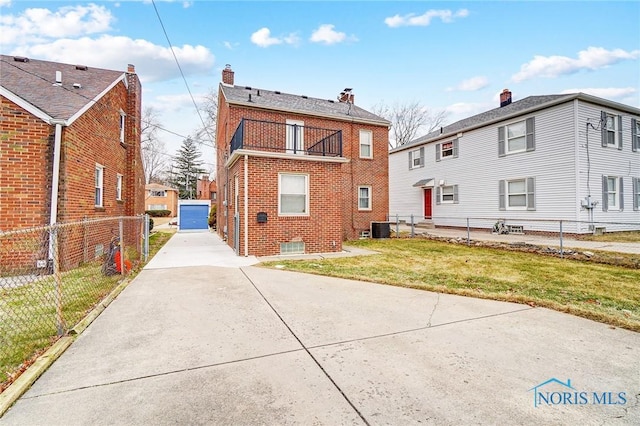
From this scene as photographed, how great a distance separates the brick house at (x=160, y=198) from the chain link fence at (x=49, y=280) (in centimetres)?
3588

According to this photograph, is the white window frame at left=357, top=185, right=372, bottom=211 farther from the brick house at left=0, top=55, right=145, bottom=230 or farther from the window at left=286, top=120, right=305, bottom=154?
the brick house at left=0, top=55, right=145, bottom=230

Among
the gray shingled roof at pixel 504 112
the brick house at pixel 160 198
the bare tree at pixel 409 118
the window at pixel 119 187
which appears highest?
the bare tree at pixel 409 118

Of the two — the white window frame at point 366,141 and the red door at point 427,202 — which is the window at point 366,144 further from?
the red door at point 427,202

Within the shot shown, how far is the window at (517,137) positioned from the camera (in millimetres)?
13117

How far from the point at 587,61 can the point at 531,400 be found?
25972 millimetres

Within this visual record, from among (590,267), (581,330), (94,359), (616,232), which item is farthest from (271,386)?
(616,232)

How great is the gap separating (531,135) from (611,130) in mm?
3183

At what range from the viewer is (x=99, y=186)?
29.4 ft

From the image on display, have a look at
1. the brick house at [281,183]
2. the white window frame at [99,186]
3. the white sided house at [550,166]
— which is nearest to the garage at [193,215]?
the brick house at [281,183]

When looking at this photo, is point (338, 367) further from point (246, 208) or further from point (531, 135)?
point (531, 135)

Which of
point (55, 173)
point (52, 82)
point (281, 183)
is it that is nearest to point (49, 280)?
point (55, 173)

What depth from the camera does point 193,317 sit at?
3895 millimetres

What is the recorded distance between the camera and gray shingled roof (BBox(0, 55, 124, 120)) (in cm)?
694

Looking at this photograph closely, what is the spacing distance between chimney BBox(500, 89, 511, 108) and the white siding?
4.84 meters
